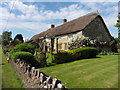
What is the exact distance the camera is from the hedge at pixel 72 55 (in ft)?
37.5

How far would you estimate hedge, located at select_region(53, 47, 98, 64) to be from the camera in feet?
37.5

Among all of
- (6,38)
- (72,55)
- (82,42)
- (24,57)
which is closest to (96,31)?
(82,42)

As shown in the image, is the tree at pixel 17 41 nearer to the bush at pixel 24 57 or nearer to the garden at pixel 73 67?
the garden at pixel 73 67

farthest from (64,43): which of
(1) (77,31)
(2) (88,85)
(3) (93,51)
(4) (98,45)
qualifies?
(2) (88,85)

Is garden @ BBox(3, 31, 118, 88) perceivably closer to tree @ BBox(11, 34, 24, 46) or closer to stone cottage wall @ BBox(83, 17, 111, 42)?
stone cottage wall @ BBox(83, 17, 111, 42)

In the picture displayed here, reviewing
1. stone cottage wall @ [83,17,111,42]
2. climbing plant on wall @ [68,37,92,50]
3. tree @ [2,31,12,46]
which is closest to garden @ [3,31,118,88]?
climbing plant on wall @ [68,37,92,50]

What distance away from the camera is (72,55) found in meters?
12.3

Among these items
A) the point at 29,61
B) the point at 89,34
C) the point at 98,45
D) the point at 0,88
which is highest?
the point at 89,34

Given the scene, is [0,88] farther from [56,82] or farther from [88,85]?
[88,85]

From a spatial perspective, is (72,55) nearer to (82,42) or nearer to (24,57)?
(24,57)

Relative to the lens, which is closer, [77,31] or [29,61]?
[29,61]

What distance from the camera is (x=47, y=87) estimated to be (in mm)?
2961

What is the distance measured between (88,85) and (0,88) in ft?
12.8

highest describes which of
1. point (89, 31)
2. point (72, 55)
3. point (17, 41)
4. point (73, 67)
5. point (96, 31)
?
point (96, 31)
